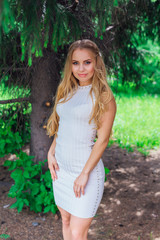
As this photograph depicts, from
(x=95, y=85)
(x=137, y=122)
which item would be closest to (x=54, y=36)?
(x=95, y=85)

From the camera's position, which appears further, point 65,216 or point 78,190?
point 65,216

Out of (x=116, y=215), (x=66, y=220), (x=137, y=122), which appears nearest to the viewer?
(x=66, y=220)

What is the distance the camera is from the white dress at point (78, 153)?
1941 mm

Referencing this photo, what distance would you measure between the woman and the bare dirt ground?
1.05 m

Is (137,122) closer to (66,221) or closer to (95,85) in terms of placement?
(66,221)

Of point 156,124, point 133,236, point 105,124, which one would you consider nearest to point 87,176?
point 105,124

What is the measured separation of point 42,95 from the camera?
338cm

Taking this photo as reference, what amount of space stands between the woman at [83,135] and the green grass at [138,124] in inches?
131

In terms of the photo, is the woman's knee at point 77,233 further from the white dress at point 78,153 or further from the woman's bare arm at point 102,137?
the woman's bare arm at point 102,137

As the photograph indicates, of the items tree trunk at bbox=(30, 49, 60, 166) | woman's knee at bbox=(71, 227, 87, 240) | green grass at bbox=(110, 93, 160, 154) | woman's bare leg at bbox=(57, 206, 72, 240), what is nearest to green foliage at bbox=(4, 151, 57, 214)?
tree trunk at bbox=(30, 49, 60, 166)

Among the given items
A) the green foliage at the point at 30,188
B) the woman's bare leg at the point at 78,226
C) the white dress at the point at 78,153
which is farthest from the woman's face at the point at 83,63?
the green foliage at the point at 30,188

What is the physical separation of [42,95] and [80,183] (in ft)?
5.67

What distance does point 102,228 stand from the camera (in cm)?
302

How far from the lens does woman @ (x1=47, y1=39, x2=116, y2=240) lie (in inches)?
74.6
